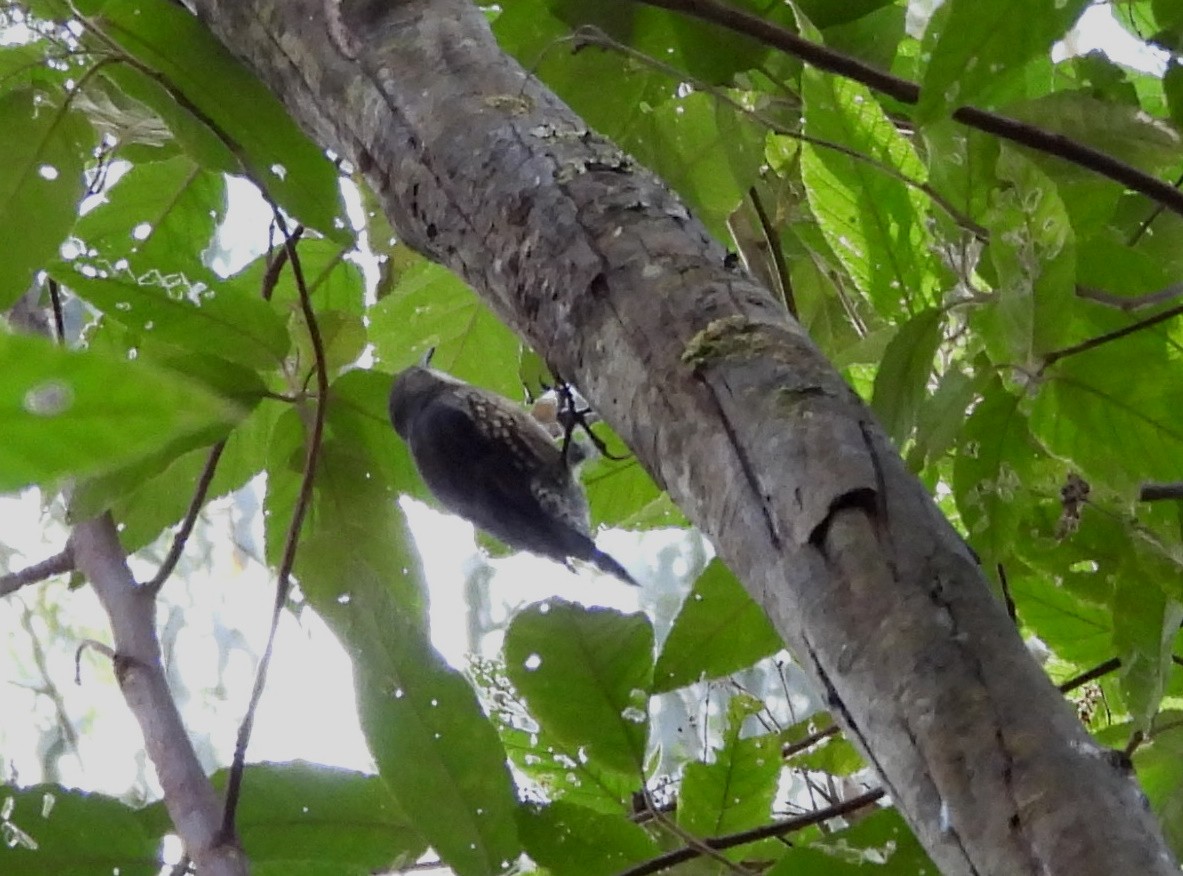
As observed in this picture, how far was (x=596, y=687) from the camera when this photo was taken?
877mm

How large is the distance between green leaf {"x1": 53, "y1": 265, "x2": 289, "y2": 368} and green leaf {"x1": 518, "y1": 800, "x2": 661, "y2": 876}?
16.6 inches

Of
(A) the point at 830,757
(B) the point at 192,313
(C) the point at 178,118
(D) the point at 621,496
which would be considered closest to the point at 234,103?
(C) the point at 178,118

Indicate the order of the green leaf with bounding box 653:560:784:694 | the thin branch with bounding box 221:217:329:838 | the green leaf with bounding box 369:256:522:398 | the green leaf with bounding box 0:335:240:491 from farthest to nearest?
the green leaf with bounding box 369:256:522:398, the green leaf with bounding box 653:560:784:694, the thin branch with bounding box 221:217:329:838, the green leaf with bounding box 0:335:240:491

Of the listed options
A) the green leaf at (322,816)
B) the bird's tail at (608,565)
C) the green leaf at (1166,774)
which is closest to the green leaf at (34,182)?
the green leaf at (322,816)

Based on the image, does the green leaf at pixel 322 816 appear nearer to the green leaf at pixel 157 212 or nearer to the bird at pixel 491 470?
the bird at pixel 491 470

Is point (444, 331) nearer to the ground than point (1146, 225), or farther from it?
farther from it

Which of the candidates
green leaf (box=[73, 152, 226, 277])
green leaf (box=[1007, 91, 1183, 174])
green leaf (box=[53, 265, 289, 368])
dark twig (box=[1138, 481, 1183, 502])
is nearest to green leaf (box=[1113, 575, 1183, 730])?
dark twig (box=[1138, 481, 1183, 502])

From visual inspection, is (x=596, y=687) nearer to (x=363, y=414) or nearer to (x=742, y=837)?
(x=742, y=837)

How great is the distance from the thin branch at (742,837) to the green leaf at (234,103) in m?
0.51

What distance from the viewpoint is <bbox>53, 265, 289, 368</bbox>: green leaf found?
0.92 meters

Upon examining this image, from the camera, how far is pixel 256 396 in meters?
0.95

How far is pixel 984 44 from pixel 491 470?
0.76 m

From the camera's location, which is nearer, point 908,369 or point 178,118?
point 908,369

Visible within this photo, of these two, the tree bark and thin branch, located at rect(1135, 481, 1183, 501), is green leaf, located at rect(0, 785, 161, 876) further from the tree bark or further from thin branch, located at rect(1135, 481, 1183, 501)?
thin branch, located at rect(1135, 481, 1183, 501)
